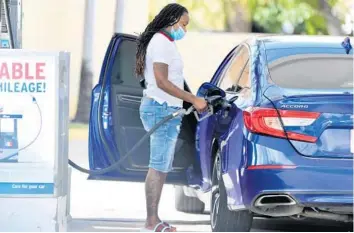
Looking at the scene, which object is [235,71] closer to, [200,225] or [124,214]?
[200,225]

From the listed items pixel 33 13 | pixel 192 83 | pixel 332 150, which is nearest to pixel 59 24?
pixel 33 13

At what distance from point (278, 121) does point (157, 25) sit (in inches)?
60.5

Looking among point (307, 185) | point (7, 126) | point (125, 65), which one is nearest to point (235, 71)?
point (125, 65)

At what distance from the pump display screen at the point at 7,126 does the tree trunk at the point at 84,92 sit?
1720 cm

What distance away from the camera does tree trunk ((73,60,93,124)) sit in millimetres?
25438

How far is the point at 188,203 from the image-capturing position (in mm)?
11109

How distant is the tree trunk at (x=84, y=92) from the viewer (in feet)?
83.5

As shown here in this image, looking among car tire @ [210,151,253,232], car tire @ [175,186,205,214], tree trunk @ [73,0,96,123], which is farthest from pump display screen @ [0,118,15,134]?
tree trunk @ [73,0,96,123]

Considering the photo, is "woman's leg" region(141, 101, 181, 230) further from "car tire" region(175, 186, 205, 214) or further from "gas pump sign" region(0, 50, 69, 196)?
"car tire" region(175, 186, 205, 214)

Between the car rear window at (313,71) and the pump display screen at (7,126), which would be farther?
the car rear window at (313,71)

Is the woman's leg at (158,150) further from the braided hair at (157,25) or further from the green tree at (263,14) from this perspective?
the green tree at (263,14)

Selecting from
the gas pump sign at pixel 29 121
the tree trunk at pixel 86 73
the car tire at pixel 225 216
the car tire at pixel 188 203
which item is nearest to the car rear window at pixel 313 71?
the car tire at pixel 225 216

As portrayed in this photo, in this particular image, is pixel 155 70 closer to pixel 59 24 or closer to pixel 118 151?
pixel 118 151

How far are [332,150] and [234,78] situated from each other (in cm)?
156
